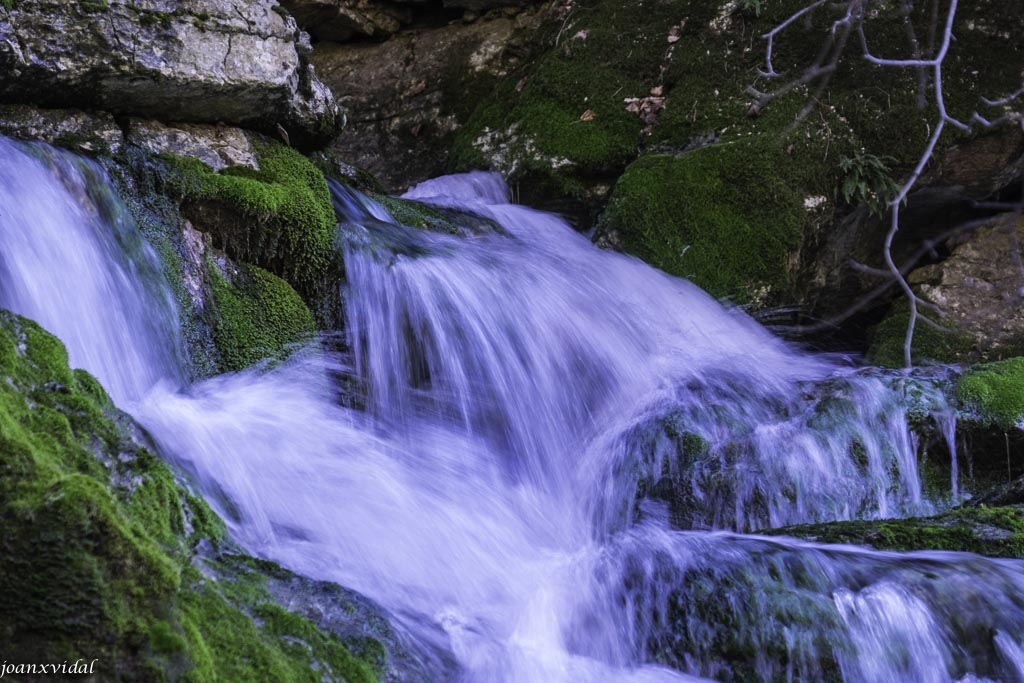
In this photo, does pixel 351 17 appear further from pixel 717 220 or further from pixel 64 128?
pixel 64 128

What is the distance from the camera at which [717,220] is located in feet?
21.8

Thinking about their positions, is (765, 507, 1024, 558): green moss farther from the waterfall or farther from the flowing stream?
the waterfall

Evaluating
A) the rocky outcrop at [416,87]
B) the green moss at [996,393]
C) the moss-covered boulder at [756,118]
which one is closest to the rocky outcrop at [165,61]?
the moss-covered boulder at [756,118]

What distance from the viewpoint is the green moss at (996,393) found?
14.8 ft

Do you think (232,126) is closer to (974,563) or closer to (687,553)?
(687,553)

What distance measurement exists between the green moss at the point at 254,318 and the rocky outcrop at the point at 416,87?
4228 mm

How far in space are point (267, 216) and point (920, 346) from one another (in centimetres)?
434

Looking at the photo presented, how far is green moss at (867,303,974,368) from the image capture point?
248 inches

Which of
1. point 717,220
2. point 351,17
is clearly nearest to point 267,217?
point 717,220

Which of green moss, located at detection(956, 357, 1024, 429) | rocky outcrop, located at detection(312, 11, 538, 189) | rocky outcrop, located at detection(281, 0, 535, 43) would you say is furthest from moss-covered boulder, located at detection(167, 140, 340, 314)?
rocky outcrop, located at detection(281, 0, 535, 43)

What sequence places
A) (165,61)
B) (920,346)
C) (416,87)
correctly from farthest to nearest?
(416,87)
(920,346)
(165,61)

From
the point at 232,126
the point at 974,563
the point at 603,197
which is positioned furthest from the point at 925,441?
the point at 232,126

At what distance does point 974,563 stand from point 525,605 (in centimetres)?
147

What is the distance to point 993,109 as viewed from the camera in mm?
6656
